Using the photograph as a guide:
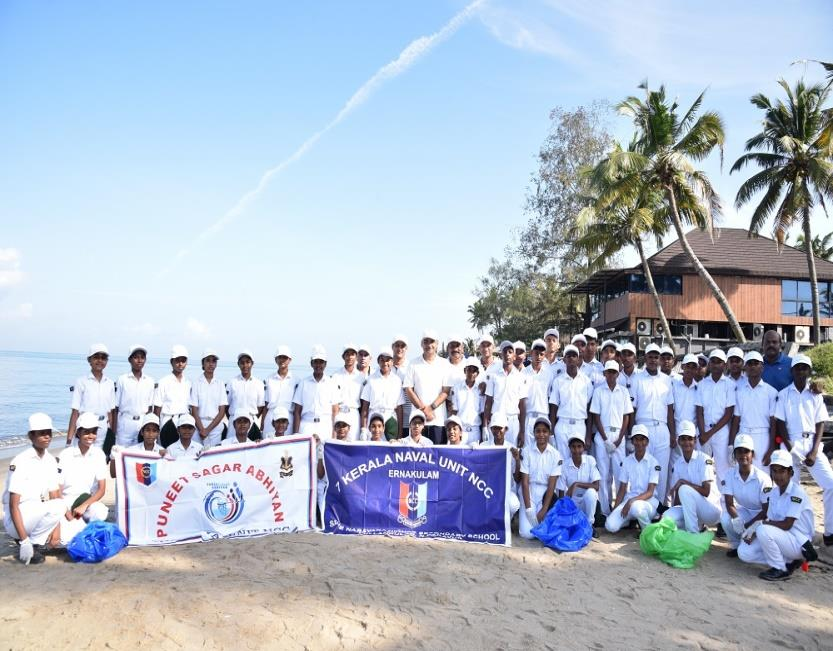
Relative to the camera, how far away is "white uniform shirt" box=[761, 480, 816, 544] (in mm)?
6172

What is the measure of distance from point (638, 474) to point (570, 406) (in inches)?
45.2

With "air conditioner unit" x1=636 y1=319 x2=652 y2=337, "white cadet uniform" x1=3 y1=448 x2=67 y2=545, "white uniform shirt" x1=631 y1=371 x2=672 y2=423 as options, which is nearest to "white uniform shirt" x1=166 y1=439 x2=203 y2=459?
"white cadet uniform" x1=3 y1=448 x2=67 y2=545

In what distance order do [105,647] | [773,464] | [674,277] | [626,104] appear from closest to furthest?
1. [105,647]
2. [773,464]
3. [626,104]
4. [674,277]

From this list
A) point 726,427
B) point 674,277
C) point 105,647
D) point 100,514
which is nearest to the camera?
point 105,647

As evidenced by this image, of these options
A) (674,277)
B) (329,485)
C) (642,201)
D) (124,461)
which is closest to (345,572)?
(329,485)

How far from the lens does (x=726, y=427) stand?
7930mm

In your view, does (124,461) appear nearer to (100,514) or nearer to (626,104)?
(100,514)

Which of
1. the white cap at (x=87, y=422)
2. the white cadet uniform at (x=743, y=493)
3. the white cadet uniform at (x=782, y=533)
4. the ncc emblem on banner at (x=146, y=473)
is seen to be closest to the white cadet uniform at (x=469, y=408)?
the white cadet uniform at (x=743, y=493)

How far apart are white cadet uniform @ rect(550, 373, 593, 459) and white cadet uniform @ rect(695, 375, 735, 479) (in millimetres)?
1449

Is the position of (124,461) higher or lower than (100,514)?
higher

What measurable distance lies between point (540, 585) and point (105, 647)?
11.7ft

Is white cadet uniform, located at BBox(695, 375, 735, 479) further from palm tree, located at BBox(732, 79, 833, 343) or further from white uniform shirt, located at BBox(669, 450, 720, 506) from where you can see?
palm tree, located at BBox(732, 79, 833, 343)

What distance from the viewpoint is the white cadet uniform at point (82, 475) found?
663 centimetres

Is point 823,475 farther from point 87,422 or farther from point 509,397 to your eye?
point 87,422
